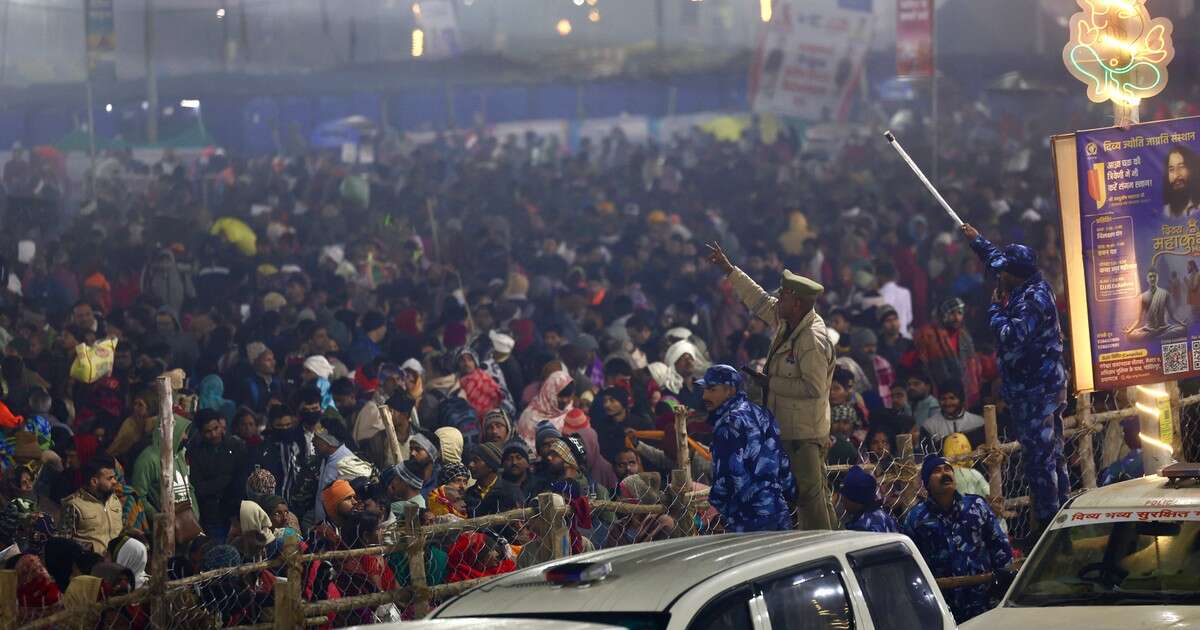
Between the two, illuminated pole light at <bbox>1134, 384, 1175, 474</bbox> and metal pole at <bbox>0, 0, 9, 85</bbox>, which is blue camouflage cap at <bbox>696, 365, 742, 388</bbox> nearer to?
illuminated pole light at <bbox>1134, 384, 1175, 474</bbox>

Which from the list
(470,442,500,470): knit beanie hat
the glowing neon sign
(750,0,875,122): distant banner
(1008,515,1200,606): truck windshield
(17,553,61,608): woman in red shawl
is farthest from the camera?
(750,0,875,122): distant banner

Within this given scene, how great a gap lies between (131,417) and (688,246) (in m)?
8.93

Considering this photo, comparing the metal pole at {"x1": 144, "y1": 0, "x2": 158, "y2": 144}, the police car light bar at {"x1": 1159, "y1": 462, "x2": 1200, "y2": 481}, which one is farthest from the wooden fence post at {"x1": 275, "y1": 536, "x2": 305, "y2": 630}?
the metal pole at {"x1": 144, "y1": 0, "x2": 158, "y2": 144}

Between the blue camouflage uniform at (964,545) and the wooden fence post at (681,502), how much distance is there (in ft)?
3.62

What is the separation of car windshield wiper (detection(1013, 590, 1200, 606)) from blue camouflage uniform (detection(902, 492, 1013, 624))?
42.9 inches

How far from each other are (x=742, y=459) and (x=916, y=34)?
14836 mm

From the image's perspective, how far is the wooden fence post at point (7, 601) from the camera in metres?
6.57

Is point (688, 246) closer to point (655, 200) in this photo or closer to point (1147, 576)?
point (655, 200)

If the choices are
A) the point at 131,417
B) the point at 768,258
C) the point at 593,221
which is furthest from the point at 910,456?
the point at 593,221

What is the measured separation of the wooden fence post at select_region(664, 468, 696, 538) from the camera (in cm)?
818

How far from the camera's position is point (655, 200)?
81.9 ft

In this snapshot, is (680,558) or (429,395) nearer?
(680,558)

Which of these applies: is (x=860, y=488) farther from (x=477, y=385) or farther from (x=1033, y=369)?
(x=477, y=385)

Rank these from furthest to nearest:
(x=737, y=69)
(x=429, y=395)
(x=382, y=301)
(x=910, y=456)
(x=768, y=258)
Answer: (x=737, y=69) < (x=768, y=258) < (x=382, y=301) < (x=429, y=395) < (x=910, y=456)
